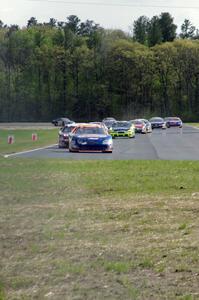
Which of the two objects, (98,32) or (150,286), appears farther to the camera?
(98,32)

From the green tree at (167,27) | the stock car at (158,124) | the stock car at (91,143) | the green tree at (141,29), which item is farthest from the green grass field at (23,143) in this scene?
→ the green tree at (167,27)

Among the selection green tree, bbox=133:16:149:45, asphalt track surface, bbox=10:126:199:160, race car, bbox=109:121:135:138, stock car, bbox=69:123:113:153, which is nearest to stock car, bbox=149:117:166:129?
race car, bbox=109:121:135:138

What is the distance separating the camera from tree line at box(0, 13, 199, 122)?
135375 millimetres

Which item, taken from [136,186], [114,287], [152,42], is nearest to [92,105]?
[152,42]

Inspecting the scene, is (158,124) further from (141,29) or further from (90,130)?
(141,29)

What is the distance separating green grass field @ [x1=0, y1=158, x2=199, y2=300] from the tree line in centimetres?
11675

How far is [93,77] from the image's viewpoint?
138375 mm

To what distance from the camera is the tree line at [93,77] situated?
444 feet

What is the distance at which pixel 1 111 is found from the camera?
445 feet

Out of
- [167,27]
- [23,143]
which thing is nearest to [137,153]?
[23,143]

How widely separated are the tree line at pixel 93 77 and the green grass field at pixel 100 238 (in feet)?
383

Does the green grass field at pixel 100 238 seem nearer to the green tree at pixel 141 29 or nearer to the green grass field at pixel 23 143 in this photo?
the green grass field at pixel 23 143

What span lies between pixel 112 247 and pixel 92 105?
415ft

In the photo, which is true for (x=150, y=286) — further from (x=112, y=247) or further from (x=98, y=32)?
(x=98, y=32)
